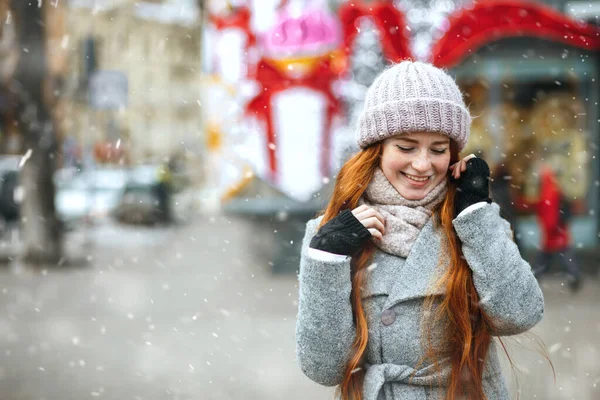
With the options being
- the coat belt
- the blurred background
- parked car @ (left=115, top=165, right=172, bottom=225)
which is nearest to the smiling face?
the coat belt

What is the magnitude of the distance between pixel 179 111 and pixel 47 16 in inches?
2651

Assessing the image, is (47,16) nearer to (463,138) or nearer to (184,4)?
(184,4)

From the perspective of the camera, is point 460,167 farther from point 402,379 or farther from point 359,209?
point 402,379

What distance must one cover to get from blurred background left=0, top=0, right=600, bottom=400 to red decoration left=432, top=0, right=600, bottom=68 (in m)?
0.03

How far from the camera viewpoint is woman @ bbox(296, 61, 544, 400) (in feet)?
7.27

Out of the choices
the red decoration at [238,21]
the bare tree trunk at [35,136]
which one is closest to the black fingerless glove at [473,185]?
the red decoration at [238,21]

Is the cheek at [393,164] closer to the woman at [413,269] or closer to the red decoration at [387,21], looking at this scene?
the woman at [413,269]

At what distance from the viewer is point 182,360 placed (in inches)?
267

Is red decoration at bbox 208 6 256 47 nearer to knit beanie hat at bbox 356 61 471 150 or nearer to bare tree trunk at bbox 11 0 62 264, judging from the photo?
bare tree trunk at bbox 11 0 62 264

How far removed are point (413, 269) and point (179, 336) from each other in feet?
19.1

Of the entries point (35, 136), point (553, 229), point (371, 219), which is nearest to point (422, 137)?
point (371, 219)

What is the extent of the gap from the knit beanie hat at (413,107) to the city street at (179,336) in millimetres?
987

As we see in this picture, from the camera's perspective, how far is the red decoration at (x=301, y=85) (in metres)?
11.5

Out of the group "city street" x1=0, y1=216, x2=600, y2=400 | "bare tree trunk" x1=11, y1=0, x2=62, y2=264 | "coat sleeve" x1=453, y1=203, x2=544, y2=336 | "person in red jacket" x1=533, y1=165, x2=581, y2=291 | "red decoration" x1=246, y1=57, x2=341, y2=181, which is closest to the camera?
"coat sleeve" x1=453, y1=203, x2=544, y2=336
